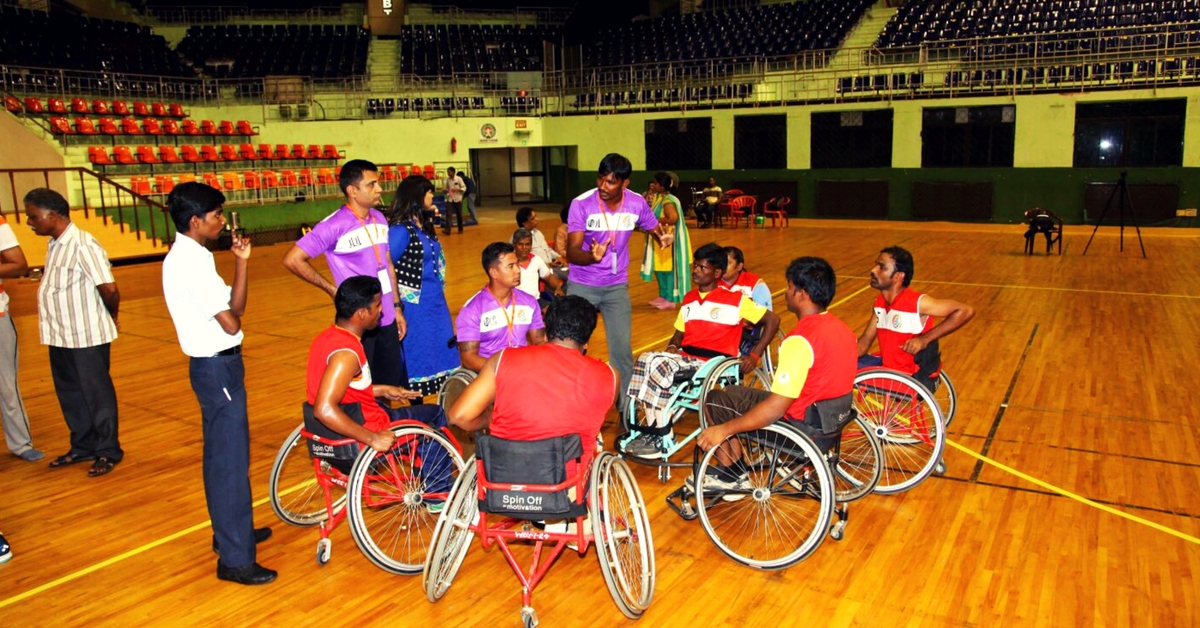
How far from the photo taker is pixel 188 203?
333 cm

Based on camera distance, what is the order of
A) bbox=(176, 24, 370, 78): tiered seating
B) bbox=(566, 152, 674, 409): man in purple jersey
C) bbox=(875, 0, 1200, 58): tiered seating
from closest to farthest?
bbox=(566, 152, 674, 409): man in purple jersey → bbox=(875, 0, 1200, 58): tiered seating → bbox=(176, 24, 370, 78): tiered seating

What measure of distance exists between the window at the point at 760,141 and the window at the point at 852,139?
779 millimetres

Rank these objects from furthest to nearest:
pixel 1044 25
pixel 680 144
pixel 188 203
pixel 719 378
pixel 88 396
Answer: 1. pixel 680 144
2. pixel 1044 25
3. pixel 88 396
4. pixel 719 378
5. pixel 188 203

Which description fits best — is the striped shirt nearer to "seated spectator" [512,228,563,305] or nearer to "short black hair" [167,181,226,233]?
"short black hair" [167,181,226,233]

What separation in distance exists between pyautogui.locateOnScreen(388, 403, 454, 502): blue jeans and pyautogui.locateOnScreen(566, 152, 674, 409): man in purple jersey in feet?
4.67

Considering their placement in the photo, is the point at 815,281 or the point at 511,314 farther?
the point at 511,314

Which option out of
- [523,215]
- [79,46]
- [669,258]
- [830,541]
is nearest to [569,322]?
[830,541]

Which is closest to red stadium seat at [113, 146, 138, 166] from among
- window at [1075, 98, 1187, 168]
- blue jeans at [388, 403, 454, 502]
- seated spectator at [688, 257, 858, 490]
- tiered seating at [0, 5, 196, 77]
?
tiered seating at [0, 5, 196, 77]

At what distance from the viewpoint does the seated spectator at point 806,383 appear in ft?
11.6

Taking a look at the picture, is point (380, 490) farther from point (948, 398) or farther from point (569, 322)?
point (948, 398)

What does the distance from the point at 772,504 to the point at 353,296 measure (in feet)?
7.01

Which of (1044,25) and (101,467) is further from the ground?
(1044,25)

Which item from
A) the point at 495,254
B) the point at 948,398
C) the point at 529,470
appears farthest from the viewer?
the point at 948,398

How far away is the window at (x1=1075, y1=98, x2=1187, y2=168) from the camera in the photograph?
16.5 metres
